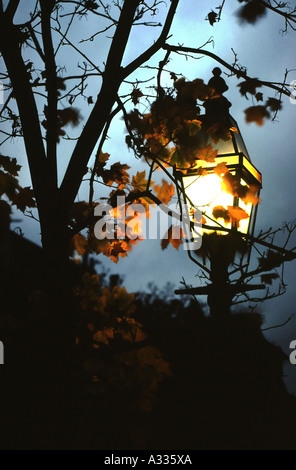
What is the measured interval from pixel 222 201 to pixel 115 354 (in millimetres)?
1457

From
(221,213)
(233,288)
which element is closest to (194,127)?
(221,213)

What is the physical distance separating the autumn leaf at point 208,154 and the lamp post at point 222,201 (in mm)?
19

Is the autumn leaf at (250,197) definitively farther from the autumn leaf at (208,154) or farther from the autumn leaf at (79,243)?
the autumn leaf at (79,243)

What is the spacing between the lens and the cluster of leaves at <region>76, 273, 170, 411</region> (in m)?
3.00

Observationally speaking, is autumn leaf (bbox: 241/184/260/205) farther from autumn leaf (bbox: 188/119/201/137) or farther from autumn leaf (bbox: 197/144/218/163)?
autumn leaf (bbox: 188/119/201/137)

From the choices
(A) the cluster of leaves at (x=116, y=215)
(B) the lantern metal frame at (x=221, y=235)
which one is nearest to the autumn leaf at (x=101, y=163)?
(A) the cluster of leaves at (x=116, y=215)

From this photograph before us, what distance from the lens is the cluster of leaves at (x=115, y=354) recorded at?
3.00 meters

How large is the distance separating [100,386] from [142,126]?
2236mm

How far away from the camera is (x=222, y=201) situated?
3.33 m

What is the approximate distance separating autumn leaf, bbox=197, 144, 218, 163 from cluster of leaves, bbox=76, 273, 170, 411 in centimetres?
139

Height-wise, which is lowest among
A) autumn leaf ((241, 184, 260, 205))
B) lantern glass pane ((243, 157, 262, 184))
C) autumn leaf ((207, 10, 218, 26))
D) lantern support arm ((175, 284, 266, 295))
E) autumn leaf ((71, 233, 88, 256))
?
lantern support arm ((175, 284, 266, 295))

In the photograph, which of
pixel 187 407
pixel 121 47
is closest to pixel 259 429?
pixel 187 407

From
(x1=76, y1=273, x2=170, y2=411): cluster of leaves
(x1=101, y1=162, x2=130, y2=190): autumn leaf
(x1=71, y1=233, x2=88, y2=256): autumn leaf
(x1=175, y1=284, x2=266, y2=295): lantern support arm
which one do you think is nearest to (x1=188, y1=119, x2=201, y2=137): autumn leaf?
(x1=101, y1=162, x2=130, y2=190): autumn leaf

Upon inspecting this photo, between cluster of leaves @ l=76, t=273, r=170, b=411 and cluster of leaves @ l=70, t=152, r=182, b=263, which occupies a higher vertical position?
cluster of leaves @ l=70, t=152, r=182, b=263
